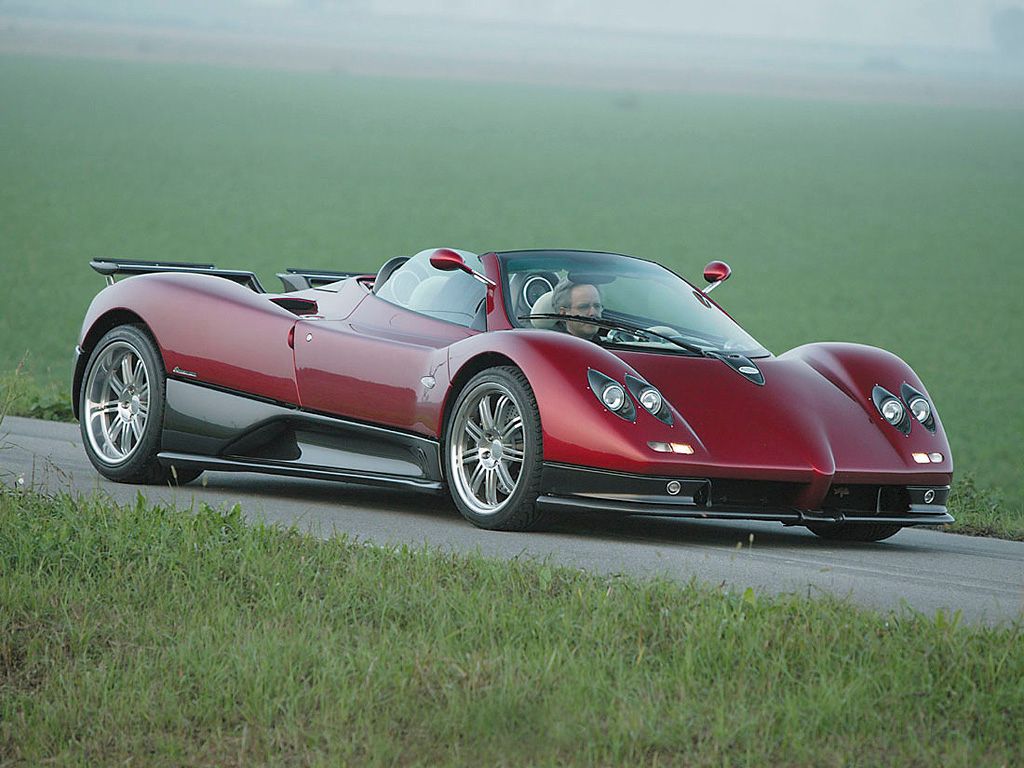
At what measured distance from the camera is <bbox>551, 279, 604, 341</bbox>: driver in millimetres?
8609

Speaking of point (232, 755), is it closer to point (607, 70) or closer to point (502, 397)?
point (502, 397)

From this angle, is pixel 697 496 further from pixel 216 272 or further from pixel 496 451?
pixel 216 272

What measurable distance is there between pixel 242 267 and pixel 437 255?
36148 millimetres

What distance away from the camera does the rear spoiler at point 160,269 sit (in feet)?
33.4

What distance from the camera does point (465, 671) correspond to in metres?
4.94

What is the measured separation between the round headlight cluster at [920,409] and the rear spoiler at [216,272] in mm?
3250

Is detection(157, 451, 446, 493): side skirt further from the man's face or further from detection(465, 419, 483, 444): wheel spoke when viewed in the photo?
the man's face

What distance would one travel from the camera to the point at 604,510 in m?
7.63

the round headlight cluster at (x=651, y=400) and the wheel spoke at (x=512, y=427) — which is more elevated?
the round headlight cluster at (x=651, y=400)

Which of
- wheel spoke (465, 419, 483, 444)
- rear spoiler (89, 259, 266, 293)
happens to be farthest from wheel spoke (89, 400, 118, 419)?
wheel spoke (465, 419, 483, 444)

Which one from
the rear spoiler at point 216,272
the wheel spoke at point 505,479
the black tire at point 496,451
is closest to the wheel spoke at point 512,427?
the black tire at point 496,451

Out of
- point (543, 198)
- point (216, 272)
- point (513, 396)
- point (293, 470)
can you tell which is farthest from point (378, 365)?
point (543, 198)

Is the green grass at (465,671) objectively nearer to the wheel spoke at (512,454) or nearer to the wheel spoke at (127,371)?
the wheel spoke at (512,454)

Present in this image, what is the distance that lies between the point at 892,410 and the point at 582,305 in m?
1.62
